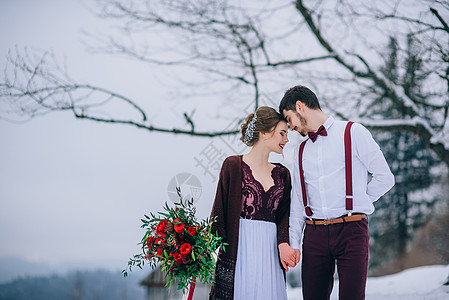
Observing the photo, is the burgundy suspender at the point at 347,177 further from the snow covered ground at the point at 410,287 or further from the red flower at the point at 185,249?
the snow covered ground at the point at 410,287

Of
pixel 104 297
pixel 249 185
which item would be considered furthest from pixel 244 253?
pixel 104 297

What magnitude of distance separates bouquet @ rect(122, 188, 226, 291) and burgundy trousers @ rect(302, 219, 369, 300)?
0.54m

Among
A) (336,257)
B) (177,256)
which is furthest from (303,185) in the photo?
(177,256)

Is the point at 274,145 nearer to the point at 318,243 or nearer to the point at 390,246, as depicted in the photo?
the point at 318,243

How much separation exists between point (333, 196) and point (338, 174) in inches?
5.1

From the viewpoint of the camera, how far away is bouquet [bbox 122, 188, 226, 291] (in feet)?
7.06

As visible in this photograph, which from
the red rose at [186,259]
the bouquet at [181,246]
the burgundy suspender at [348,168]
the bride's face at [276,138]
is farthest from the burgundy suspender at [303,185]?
the red rose at [186,259]

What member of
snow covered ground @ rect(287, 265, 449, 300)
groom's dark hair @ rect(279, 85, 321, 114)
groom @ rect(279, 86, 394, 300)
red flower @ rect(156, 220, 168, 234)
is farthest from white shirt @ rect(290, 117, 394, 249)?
snow covered ground @ rect(287, 265, 449, 300)

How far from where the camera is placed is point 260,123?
2561 mm

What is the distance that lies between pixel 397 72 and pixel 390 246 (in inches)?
333

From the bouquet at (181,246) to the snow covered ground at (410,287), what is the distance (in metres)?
2.72

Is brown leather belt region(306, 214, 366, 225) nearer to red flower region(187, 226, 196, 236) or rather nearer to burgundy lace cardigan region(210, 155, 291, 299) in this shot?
burgundy lace cardigan region(210, 155, 291, 299)

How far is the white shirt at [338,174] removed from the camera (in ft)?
7.41

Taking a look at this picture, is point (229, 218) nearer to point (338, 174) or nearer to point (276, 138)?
point (276, 138)
